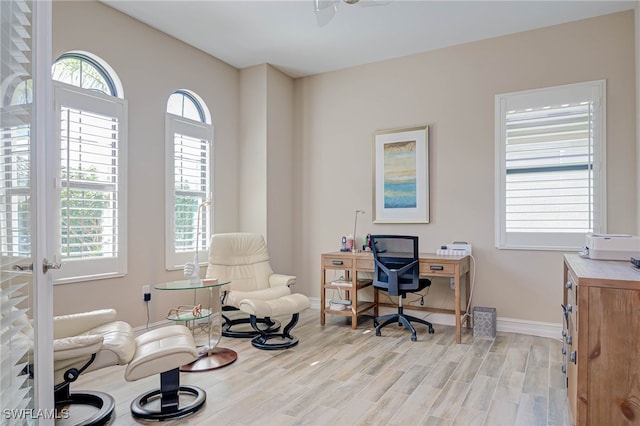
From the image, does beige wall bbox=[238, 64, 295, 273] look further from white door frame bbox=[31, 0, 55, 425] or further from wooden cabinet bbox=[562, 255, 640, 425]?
wooden cabinet bbox=[562, 255, 640, 425]

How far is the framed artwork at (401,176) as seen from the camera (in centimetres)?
446

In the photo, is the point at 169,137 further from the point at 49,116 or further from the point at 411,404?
the point at 411,404

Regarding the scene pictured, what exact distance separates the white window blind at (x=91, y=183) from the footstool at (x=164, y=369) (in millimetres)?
1223

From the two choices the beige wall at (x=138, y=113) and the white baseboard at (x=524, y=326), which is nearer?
the beige wall at (x=138, y=113)

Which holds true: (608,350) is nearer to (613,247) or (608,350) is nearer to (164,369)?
(613,247)

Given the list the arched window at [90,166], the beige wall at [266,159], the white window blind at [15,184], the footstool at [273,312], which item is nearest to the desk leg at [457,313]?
the footstool at [273,312]

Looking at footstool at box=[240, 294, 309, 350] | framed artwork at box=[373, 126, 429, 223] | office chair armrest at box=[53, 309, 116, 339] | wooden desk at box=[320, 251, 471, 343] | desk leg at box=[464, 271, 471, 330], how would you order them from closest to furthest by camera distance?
office chair armrest at box=[53, 309, 116, 339]
footstool at box=[240, 294, 309, 350]
wooden desk at box=[320, 251, 471, 343]
desk leg at box=[464, 271, 471, 330]
framed artwork at box=[373, 126, 429, 223]

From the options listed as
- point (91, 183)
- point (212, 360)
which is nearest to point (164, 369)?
point (212, 360)

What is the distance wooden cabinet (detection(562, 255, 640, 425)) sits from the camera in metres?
1.55

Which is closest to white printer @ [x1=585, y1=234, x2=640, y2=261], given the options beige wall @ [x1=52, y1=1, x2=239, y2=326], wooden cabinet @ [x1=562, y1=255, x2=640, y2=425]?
wooden cabinet @ [x1=562, y1=255, x2=640, y2=425]

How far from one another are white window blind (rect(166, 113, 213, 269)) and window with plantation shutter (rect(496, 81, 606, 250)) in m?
3.15

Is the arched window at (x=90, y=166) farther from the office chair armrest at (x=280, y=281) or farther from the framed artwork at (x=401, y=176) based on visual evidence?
the framed artwork at (x=401, y=176)

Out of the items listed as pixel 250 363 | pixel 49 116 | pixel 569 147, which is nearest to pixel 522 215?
pixel 569 147

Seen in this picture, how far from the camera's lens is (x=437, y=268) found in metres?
3.84
